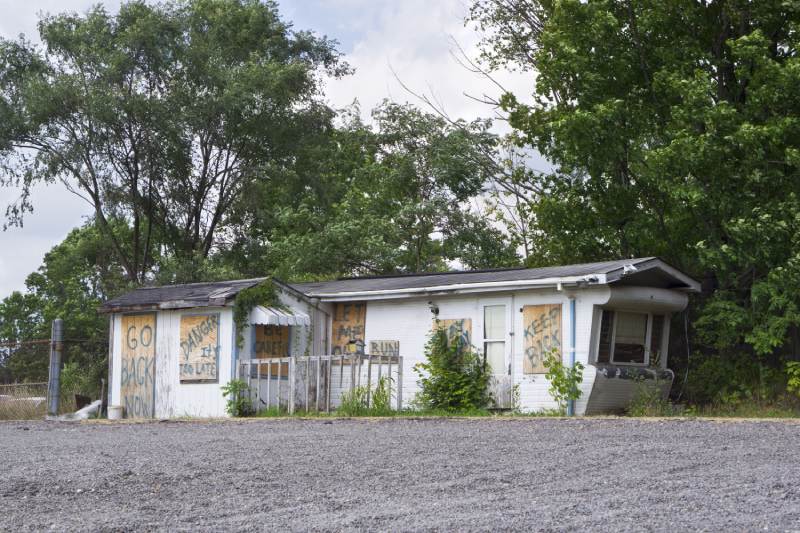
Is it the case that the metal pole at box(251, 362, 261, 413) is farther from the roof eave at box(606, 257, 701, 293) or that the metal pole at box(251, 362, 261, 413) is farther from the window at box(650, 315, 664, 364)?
the window at box(650, 315, 664, 364)

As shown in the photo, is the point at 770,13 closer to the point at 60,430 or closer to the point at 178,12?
the point at 60,430

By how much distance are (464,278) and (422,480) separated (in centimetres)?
1188

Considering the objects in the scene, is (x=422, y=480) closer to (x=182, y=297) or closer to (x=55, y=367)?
(x=182, y=297)

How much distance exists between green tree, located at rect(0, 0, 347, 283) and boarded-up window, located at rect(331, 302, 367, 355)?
14.6m

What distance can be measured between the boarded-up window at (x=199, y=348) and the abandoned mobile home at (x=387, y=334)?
2cm

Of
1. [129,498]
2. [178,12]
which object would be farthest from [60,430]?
[178,12]

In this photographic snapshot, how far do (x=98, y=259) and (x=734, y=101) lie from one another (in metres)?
32.9

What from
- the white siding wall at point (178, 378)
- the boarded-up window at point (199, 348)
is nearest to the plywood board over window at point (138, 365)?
the white siding wall at point (178, 378)

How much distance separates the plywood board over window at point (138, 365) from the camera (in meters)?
22.0

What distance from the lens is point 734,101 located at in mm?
22000

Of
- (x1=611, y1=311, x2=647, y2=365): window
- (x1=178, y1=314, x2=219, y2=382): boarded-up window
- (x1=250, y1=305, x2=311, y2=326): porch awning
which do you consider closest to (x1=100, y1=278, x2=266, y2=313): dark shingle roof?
(x1=178, y1=314, x2=219, y2=382): boarded-up window

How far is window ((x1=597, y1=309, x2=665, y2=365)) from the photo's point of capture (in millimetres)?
18719

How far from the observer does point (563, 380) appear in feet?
59.8

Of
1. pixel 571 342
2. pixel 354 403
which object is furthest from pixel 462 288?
pixel 354 403
